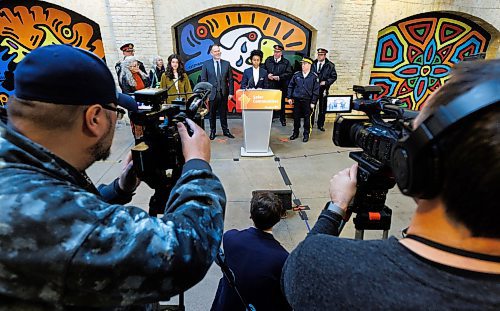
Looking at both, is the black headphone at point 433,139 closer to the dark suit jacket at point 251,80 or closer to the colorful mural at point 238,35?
the dark suit jacket at point 251,80

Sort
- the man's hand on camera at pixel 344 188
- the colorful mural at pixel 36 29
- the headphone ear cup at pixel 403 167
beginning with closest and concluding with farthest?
the headphone ear cup at pixel 403 167 < the man's hand on camera at pixel 344 188 < the colorful mural at pixel 36 29

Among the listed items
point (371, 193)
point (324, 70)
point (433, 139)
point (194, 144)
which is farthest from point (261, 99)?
point (433, 139)

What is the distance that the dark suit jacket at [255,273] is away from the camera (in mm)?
1540

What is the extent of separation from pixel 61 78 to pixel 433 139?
853 mm

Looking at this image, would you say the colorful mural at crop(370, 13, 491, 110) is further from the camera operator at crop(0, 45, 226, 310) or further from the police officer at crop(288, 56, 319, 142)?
the camera operator at crop(0, 45, 226, 310)

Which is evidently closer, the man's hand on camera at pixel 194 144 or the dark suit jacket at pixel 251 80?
the man's hand on camera at pixel 194 144

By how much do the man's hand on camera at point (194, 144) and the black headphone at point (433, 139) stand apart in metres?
0.61

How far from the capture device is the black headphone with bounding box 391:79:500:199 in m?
0.54

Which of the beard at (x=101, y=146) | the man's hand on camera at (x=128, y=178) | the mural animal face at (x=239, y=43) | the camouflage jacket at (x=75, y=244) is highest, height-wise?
the mural animal face at (x=239, y=43)

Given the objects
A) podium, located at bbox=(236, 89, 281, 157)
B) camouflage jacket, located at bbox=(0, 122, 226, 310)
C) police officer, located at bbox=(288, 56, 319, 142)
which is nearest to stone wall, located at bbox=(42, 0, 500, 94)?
police officer, located at bbox=(288, 56, 319, 142)

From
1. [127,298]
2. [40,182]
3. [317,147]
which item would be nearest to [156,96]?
[40,182]

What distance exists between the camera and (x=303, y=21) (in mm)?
7293

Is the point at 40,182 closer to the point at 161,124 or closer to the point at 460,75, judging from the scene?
the point at 161,124

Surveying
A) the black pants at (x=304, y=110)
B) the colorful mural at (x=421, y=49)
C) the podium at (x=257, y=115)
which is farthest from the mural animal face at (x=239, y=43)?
the colorful mural at (x=421, y=49)
